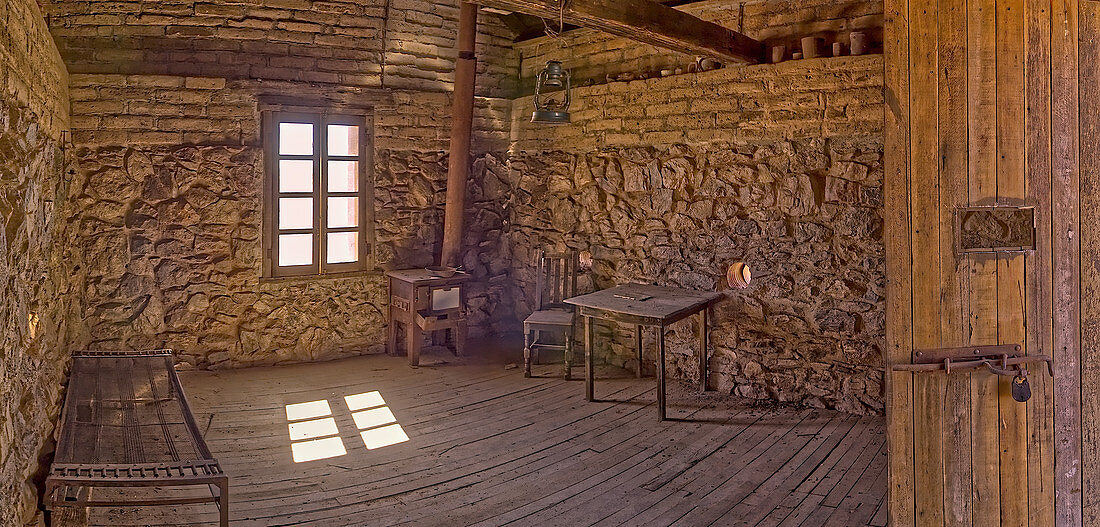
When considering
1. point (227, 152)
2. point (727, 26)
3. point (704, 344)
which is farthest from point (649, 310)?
point (227, 152)

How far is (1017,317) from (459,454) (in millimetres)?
2927

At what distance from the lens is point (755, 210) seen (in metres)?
5.34

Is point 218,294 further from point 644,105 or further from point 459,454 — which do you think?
point 644,105

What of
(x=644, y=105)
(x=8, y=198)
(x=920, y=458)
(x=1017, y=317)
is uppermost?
(x=644, y=105)

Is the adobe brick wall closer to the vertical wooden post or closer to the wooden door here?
the vertical wooden post

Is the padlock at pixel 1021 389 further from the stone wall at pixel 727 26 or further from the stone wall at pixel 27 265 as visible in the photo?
the stone wall at pixel 27 265

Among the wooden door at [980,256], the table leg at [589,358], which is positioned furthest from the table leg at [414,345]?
the wooden door at [980,256]

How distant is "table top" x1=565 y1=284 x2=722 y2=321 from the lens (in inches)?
196

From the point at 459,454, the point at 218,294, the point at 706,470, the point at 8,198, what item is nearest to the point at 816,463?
the point at 706,470

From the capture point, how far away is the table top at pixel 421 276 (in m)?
6.36

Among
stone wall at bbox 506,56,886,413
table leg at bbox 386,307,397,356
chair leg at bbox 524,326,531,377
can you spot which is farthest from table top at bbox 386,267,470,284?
stone wall at bbox 506,56,886,413

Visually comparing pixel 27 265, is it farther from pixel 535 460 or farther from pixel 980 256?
pixel 980 256

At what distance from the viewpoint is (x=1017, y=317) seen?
2.66 metres

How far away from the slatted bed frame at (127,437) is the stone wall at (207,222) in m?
1.33
